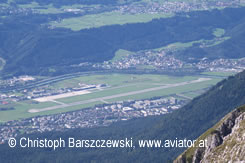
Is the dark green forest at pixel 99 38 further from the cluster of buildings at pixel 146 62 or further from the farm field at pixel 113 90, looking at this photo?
the farm field at pixel 113 90

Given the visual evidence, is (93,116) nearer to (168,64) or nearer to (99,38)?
(168,64)

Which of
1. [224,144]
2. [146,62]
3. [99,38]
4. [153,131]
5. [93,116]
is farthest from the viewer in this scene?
[99,38]

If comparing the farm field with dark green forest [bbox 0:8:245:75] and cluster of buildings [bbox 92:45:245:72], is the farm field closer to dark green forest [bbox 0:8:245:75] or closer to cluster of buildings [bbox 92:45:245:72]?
cluster of buildings [bbox 92:45:245:72]

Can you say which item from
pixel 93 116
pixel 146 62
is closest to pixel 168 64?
pixel 146 62

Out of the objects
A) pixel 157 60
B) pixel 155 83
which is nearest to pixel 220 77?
pixel 155 83

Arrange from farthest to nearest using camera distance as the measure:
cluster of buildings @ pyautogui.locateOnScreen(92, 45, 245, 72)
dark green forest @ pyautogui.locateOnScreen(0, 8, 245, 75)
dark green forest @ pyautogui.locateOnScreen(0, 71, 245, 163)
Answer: dark green forest @ pyautogui.locateOnScreen(0, 8, 245, 75)
cluster of buildings @ pyautogui.locateOnScreen(92, 45, 245, 72)
dark green forest @ pyautogui.locateOnScreen(0, 71, 245, 163)

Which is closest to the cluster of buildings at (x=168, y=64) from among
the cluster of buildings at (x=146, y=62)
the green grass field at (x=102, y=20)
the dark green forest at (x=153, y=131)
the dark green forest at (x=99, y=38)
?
the cluster of buildings at (x=146, y=62)

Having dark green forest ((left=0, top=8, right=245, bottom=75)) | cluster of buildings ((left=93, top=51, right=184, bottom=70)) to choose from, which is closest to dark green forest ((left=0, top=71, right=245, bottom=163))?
cluster of buildings ((left=93, top=51, right=184, bottom=70))
